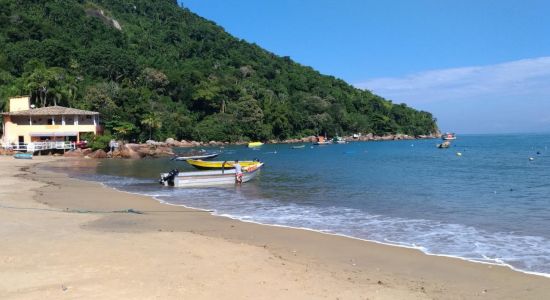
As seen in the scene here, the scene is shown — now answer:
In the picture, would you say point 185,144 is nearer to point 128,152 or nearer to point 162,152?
point 162,152

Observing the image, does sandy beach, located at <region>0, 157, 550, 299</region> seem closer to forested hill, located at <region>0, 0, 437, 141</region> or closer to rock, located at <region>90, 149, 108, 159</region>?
rock, located at <region>90, 149, 108, 159</region>

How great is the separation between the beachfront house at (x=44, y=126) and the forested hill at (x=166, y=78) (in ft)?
38.7

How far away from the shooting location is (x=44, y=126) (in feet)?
209

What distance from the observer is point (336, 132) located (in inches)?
5846

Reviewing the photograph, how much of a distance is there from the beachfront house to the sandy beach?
51.8 meters

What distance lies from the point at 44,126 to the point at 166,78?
58.6m

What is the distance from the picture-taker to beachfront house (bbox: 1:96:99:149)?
63.2 meters

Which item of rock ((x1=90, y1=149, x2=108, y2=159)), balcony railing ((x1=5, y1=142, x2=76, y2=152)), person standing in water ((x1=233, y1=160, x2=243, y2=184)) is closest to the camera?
person standing in water ((x1=233, y1=160, x2=243, y2=184))

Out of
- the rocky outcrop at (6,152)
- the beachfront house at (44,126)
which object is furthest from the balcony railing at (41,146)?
the rocky outcrop at (6,152)

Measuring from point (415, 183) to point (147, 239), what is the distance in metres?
24.6

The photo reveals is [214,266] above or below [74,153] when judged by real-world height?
below

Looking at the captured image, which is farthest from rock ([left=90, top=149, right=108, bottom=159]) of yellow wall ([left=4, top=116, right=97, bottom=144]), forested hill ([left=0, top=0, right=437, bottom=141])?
forested hill ([left=0, top=0, right=437, bottom=141])

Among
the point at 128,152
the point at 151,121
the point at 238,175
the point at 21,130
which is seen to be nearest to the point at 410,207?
the point at 238,175

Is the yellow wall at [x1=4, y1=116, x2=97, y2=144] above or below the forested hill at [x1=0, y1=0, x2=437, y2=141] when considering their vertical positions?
below
